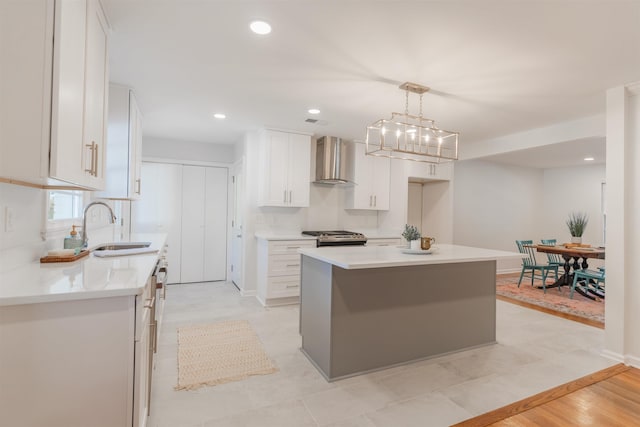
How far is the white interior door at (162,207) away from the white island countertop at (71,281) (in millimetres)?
3445

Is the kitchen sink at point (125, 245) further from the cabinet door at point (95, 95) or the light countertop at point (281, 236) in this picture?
the light countertop at point (281, 236)

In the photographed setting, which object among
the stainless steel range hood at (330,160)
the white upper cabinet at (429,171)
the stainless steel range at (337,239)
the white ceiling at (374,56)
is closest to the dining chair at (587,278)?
the white ceiling at (374,56)

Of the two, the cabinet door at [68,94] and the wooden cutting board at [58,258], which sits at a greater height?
the cabinet door at [68,94]

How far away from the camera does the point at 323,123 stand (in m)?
4.15

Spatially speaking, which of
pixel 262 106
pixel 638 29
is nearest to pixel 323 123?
pixel 262 106

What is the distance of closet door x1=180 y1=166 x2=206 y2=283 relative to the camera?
206 inches

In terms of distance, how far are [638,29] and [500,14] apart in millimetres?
972

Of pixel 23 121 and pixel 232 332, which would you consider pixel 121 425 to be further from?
pixel 232 332

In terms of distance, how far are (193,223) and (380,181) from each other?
126 inches

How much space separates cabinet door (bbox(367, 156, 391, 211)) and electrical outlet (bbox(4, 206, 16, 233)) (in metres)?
4.31

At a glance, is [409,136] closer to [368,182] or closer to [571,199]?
[368,182]

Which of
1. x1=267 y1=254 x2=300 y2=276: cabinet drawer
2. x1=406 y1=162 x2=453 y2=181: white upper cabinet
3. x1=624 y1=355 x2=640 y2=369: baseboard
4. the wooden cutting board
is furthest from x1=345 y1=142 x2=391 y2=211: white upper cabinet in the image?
the wooden cutting board

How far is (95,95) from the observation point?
1.78 metres

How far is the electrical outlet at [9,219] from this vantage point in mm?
1480
